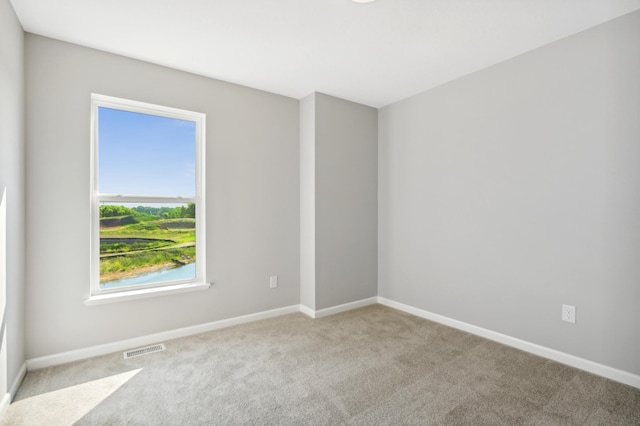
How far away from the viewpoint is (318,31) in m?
2.31

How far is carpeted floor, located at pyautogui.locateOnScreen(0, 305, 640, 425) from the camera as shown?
71.5 inches

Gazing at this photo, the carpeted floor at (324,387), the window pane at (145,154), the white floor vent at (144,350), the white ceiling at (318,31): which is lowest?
the carpeted floor at (324,387)

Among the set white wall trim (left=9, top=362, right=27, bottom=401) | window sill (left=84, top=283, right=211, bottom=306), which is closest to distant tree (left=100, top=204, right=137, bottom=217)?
window sill (left=84, top=283, right=211, bottom=306)

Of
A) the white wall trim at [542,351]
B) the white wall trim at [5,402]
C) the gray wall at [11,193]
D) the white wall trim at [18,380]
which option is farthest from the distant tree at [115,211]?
the white wall trim at [542,351]

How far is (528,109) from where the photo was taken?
8.56 ft

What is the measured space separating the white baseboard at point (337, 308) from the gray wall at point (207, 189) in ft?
0.80

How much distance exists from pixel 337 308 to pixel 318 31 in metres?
2.65

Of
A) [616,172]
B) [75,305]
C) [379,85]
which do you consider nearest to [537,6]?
[616,172]

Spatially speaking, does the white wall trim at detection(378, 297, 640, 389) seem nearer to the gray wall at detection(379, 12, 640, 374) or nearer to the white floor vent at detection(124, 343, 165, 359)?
the gray wall at detection(379, 12, 640, 374)

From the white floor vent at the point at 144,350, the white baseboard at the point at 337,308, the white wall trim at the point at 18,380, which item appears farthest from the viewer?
the white baseboard at the point at 337,308

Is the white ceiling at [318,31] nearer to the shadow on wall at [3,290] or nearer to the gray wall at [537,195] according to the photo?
the gray wall at [537,195]

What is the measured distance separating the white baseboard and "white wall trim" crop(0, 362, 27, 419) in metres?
2.27

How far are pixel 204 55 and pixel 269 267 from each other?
205 centimetres

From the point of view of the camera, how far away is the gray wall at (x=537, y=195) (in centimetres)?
217
